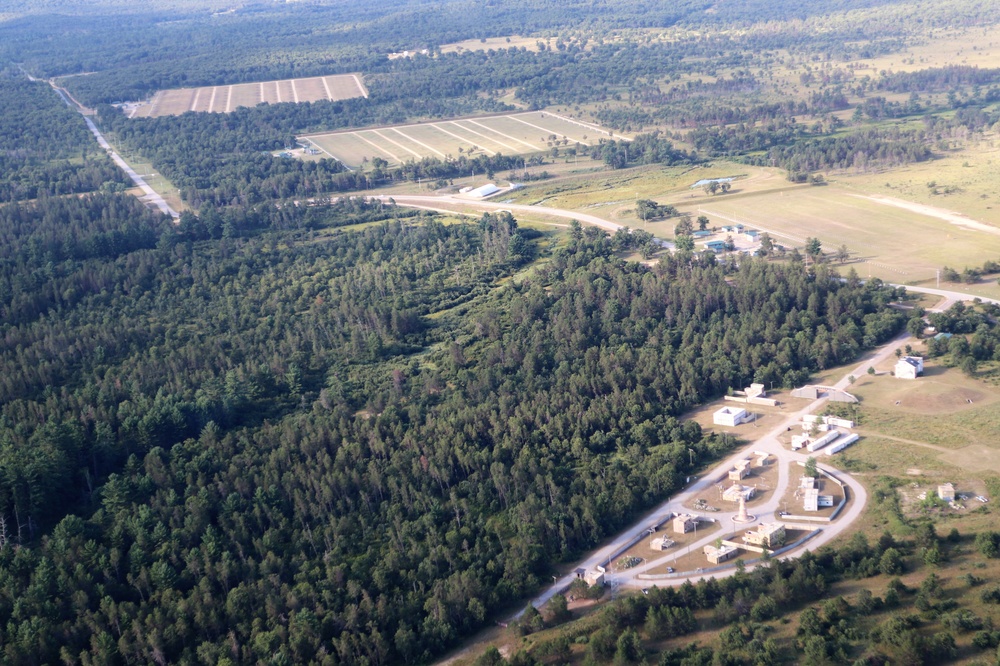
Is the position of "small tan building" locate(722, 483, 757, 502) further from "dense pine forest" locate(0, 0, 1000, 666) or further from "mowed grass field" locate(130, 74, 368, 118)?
"mowed grass field" locate(130, 74, 368, 118)

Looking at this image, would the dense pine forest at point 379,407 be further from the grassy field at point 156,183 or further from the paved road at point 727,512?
the grassy field at point 156,183

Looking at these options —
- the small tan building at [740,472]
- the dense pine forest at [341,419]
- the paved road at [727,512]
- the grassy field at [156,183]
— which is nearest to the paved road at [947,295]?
the dense pine forest at [341,419]

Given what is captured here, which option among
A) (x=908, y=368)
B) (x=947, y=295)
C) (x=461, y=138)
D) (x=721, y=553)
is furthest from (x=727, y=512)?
(x=461, y=138)

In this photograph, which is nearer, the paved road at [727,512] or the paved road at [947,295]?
the paved road at [727,512]

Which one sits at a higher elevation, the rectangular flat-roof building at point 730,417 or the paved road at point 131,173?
the paved road at point 131,173

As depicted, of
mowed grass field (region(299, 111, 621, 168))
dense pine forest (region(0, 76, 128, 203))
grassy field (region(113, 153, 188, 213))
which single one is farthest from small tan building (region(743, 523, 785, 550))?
dense pine forest (region(0, 76, 128, 203))

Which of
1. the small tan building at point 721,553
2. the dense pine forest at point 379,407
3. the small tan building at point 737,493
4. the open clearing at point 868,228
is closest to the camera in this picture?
the dense pine forest at point 379,407

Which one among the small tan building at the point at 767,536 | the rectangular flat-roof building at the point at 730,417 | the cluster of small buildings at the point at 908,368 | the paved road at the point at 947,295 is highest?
the paved road at the point at 947,295

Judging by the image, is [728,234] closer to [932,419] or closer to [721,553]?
[932,419]
